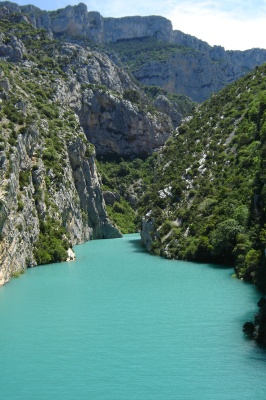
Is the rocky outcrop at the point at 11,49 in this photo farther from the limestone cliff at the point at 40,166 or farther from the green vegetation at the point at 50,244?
the green vegetation at the point at 50,244

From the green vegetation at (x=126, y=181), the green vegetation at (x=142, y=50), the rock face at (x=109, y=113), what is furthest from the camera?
the green vegetation at (x=142, y=50)

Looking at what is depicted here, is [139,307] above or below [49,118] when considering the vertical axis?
below

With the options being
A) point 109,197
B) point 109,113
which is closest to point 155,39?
point 109,113

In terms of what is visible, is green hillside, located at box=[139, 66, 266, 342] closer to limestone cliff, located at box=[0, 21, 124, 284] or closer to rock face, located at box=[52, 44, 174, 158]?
limestone cliff, located at box=[0, 21, 124, 284]

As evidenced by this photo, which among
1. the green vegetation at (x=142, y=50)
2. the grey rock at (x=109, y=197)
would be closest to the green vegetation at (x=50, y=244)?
the grey rock at (x=109, y=197)

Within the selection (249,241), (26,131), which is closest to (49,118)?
(26,131)

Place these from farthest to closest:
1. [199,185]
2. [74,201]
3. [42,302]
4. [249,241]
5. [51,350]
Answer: [74,201]
[199,185]
[249,241]
[42,302]
[51,350]

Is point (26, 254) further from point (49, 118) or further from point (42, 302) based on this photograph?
point (49, 118)
